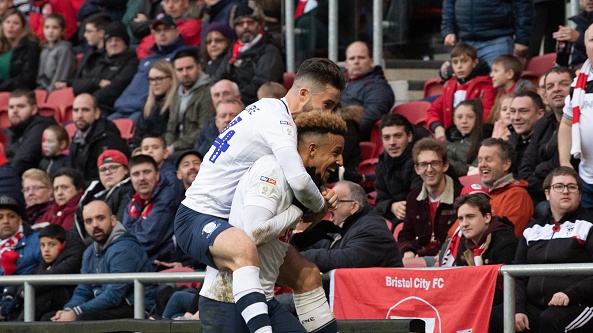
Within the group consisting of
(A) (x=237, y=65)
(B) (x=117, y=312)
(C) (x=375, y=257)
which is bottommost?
(B) (x=117, y=312)

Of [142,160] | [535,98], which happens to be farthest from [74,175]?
[535,98]

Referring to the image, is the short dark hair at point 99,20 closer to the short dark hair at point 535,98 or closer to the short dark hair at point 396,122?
the short dark hair at point 396,122

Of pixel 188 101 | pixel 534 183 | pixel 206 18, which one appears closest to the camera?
pixel 534 183

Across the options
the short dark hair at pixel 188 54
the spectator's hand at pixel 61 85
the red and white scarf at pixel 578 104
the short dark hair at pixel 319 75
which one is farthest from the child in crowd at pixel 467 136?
the spectator's hand at pixel 61 85

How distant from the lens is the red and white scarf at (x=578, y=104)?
27.5 feet

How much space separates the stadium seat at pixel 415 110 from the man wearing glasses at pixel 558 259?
12.9 feet

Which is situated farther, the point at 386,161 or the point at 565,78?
the point at 386,161

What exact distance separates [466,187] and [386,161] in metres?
1.32

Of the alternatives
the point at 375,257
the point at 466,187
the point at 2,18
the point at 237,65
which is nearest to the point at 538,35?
the point at 237,65

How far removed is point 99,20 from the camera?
50.6 ft

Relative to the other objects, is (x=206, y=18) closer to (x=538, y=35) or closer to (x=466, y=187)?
(x=538, y=35)

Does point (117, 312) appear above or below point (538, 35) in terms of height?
below

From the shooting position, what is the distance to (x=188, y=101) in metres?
12.6

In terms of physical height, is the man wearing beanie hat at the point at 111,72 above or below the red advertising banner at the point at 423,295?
above
